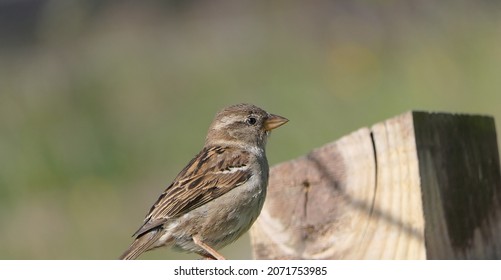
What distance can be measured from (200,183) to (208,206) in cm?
12

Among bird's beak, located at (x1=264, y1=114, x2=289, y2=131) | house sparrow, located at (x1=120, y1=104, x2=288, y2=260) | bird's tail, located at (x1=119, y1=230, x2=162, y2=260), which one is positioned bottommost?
bird's tail, located at (x1=119, y1=230, x2=162, y2=260)

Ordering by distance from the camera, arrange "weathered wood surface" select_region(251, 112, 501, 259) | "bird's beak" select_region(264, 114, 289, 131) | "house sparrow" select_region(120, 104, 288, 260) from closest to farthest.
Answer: "weathered wood surface" select_region(251, 112, 501, 259) → "house sparrow" select_region(120, 104, 288, 260) → "bird's beak" select_region(264, 114, 289, 131)

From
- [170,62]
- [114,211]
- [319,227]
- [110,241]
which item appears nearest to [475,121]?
[319,227]

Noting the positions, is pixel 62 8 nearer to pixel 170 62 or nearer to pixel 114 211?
pixel 170 62

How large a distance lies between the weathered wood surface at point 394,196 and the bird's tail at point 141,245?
0.35 meters

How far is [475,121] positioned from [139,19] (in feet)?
21.7

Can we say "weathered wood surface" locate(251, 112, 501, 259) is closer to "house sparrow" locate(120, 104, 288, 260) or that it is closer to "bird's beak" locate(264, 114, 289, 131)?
"house sparrow" locate(120, 104, 288, 260)

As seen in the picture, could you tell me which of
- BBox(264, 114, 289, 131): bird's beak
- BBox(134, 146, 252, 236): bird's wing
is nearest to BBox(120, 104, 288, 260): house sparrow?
BBox(134, 146, 252, 236): bird's wing

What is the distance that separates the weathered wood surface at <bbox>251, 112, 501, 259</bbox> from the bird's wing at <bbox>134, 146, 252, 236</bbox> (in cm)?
18

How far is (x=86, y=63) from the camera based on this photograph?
8773mm

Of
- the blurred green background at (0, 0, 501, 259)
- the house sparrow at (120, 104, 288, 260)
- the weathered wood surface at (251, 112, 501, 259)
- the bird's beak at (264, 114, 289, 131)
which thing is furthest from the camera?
the blurred green background at (0, 0, 501, 259)

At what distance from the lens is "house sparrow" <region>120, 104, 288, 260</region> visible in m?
3.58

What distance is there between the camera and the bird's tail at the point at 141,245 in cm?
335

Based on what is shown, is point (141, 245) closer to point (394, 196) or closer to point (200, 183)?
point (200, 183)
